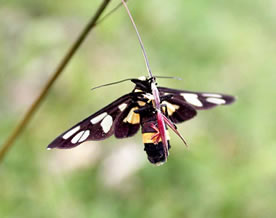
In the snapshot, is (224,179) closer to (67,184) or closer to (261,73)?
(67,184)

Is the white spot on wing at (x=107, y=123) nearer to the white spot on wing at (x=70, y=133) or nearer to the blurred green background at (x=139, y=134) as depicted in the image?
the white spot on wing at (x=70, y=133)

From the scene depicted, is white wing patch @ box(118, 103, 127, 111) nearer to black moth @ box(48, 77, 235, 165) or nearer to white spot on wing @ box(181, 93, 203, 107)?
black moth @ box(48, 77, 235, 165)

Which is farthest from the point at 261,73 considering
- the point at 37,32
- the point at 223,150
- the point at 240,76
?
the point at 37,32

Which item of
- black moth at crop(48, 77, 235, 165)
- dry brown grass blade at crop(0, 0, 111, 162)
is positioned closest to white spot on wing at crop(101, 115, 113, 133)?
black moth at crop(48, 77, 235, 165)

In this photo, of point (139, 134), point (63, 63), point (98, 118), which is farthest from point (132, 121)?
point (139, 134)

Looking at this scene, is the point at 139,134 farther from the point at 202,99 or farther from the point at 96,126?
the point at 96,126

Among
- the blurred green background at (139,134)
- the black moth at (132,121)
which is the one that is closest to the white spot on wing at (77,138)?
the black moth at (132,121)
